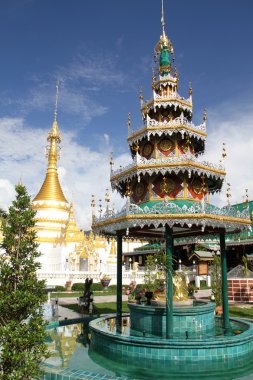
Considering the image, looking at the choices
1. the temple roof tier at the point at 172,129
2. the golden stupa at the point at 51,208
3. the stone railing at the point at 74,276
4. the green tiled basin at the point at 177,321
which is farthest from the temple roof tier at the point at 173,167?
the golden stupa at the point at 51,208

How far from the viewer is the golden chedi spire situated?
58.8m

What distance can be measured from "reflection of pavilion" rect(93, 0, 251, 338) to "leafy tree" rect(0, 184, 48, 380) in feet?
19.5

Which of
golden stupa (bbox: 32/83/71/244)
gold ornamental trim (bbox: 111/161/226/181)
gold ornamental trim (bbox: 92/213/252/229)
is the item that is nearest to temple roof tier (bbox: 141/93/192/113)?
gold ornamental trim (bbox: 111/161/226/181)

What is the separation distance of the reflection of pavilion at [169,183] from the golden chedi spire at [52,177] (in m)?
41.5

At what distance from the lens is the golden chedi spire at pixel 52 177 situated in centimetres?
5884

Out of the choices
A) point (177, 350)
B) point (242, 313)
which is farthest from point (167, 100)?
point (242, 313)

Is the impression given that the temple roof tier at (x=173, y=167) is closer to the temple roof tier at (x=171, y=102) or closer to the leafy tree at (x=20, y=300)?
the temple roof tier at (x=171, y=102)

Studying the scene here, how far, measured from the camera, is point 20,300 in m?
7.91

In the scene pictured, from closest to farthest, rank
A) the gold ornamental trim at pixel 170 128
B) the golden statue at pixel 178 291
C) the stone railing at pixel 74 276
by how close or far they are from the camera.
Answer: the golden statue at pixel 178 291
the gold ornamental trim at pixel 170 128
the stone railing at pixel 74 276

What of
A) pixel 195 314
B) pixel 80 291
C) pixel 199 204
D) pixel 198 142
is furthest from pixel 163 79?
pixel 80 291

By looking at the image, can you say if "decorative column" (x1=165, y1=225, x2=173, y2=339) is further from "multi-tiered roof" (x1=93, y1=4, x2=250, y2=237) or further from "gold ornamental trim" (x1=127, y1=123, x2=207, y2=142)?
"gold ornamental trim" (x1=127, y1=123, x2=207, y2=142)

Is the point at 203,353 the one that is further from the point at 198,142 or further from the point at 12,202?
the point at 198,142

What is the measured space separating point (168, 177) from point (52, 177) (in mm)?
48790

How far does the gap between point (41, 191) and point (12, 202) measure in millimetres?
52841
